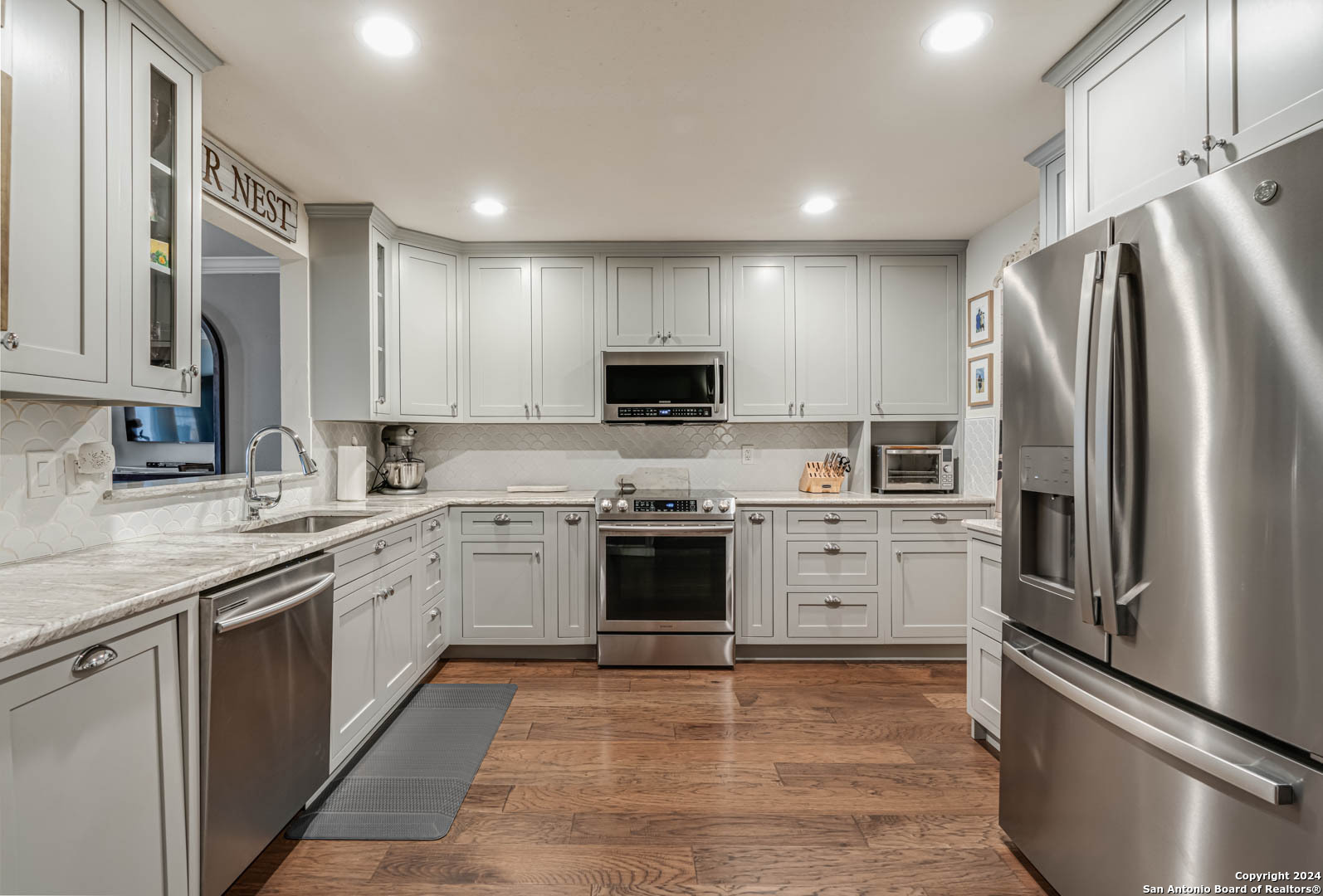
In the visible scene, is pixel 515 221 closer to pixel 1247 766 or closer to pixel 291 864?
pixel 291 864

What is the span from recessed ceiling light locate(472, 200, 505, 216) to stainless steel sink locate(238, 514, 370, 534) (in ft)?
5.47

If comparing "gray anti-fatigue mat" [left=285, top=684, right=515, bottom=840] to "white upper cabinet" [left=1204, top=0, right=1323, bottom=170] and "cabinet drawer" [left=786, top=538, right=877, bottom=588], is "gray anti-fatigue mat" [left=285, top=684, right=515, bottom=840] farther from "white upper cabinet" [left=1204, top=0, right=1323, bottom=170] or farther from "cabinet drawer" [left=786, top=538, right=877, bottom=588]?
"white upper cabinet" [left=1204, top=0, right=1323, bottom=170]

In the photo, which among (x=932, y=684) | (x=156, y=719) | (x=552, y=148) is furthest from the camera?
(x=932, y=684)

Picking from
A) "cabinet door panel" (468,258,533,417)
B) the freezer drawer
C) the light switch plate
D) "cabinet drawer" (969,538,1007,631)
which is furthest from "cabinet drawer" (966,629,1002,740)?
the light switch plate

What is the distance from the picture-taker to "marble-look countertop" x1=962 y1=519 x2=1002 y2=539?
7.47 ft

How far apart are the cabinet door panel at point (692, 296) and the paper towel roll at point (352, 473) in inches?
73.5

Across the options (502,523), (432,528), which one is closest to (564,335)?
(502,523)

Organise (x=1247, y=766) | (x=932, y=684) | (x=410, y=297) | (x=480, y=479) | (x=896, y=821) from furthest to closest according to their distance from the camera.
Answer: (x=480, y=479) → (x=410, y=297) → (x=932, y=684) → (x=896, y=821) → (x=1247, y=766)

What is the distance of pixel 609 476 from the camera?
407 centimetres

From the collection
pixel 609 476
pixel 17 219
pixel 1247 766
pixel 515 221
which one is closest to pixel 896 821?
pixel 1247 766

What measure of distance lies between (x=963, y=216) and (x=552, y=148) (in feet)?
7.40

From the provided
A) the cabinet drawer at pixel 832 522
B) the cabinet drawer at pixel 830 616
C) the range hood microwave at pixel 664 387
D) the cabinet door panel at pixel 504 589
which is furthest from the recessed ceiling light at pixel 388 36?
the cabinet drawer at pixel 830 616

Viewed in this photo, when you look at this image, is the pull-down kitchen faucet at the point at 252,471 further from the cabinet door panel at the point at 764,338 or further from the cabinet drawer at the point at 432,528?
the cabinet door panel at the point at 764,338

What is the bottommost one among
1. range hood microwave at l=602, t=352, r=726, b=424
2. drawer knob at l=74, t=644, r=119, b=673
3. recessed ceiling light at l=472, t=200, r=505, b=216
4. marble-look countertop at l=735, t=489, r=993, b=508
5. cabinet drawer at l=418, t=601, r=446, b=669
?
cabinet drawer at l=418, t=601, r=446, b=669
